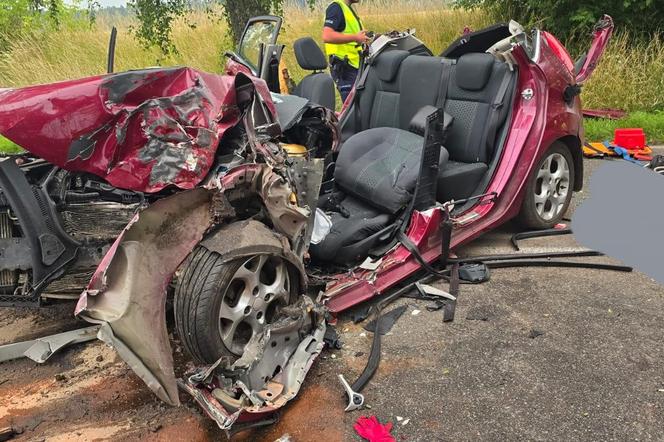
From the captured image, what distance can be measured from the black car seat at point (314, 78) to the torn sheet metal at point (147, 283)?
1.90 metres

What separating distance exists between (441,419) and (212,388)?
1016 mm

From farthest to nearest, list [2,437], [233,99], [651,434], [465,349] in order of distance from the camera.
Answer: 1. [465,349]
2. [233,99]
3. [2,437]
4. [651,434]

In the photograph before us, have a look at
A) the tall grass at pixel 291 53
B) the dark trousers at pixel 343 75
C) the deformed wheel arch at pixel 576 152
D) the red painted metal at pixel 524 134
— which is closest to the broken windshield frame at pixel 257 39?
the red painted metal at pixel 524 134

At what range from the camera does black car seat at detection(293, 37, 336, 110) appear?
4062mm

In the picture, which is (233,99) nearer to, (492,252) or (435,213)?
(435,213)

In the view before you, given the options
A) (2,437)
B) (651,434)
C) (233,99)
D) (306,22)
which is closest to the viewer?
(651,434)

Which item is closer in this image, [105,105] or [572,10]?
[105,105]

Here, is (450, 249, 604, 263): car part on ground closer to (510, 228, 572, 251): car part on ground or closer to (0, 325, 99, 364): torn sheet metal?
(510, 228, 572, 251): car part on ground

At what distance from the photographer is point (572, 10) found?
369 inches

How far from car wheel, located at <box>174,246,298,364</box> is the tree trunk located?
19.9 ft

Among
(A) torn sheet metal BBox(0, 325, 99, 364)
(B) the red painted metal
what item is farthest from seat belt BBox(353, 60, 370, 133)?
(A) torn sheet metal BBox(0, 325, 99, 364)

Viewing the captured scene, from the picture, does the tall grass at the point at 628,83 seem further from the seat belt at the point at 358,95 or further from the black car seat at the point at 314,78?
the black car seat at the point at 314,78

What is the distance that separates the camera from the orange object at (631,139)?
646 centimetres

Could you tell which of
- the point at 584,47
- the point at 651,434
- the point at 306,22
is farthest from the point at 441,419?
the point at 306,22
